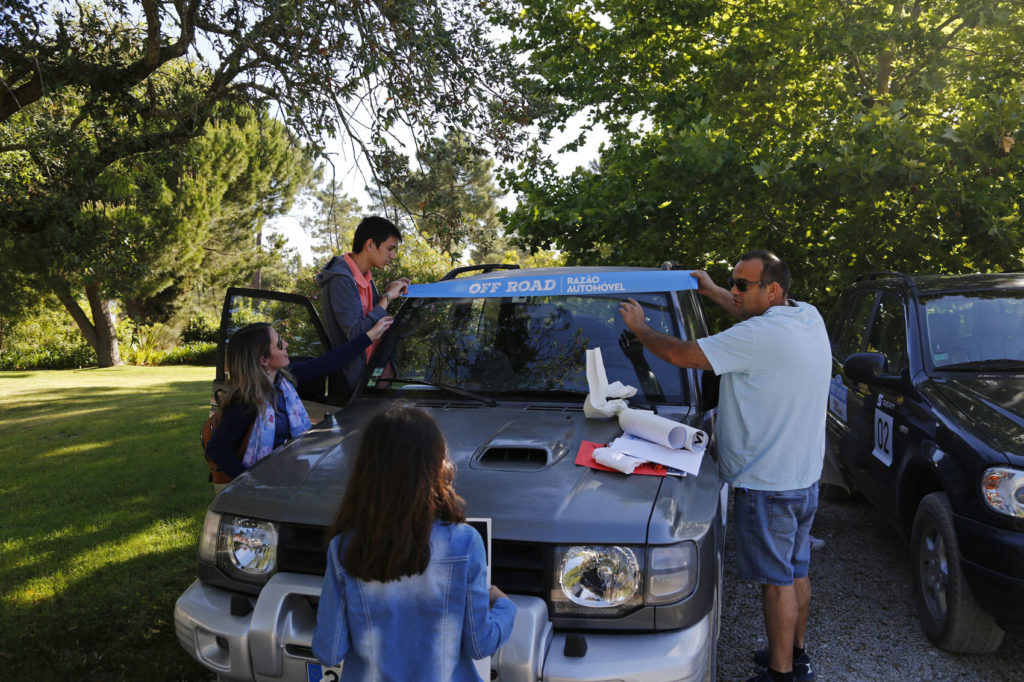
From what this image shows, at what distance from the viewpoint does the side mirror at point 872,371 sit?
4387 millimetres

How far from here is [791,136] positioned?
30.7 ft

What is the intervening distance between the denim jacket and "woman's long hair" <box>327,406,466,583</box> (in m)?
0.04

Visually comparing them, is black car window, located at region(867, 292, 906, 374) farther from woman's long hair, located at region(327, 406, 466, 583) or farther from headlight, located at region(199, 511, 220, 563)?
headlight, located at region(199, 511, 220, 563)

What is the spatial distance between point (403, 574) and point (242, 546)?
1095 mm

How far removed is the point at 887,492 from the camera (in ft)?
15.0

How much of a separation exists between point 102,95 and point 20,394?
12475 millimetres

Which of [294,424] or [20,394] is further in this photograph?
[20,394]

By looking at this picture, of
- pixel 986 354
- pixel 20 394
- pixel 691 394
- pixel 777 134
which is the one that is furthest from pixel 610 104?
pixel 20 394

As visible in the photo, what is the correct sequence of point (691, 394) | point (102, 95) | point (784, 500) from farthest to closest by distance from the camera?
point (102, 95) → point (691, 394) → point (784, 500)

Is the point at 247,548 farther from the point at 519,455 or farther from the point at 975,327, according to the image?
the point at 975,327

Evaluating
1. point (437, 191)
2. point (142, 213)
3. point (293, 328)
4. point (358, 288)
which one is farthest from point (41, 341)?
point (358, 288)

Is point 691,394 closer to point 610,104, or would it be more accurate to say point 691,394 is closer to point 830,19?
point 830,19

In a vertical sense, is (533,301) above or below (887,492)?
above

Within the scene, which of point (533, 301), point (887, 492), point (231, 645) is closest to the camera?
point (231, 645)
